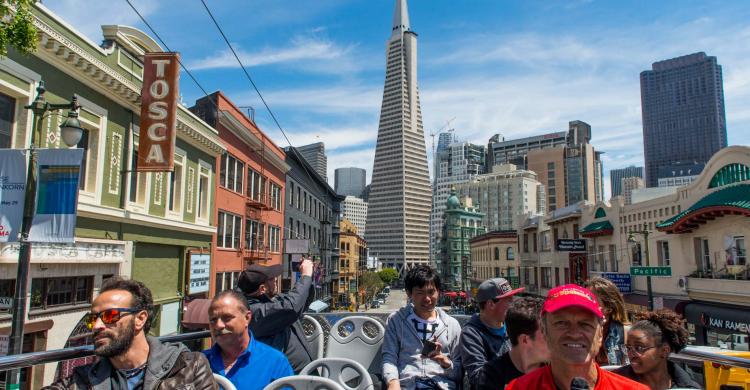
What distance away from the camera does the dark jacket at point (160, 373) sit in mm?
2646

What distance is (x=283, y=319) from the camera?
437 cm

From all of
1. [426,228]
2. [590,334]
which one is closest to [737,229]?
[590,334]

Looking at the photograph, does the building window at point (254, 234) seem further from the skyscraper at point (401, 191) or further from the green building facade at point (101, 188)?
the skyscraper at point (401, 191)

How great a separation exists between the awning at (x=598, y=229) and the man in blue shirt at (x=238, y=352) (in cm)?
2926

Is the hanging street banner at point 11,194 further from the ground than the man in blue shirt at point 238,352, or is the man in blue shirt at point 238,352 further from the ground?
the hanging street banner at point 11,194

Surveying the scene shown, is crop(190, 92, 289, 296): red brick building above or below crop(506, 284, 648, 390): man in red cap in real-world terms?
above

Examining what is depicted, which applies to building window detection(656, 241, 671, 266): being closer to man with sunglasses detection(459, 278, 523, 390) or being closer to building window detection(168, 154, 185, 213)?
building window detection(168, 154, 185, 213)

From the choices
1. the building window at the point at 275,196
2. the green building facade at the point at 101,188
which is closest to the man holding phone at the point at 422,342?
the green building facade at the point at 101,188

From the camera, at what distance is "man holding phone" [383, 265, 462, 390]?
4.04m

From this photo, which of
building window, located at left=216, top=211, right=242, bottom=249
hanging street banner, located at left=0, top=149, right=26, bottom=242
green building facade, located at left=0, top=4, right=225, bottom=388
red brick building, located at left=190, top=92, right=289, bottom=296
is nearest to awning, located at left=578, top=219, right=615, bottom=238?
red brick building, located at left=190, top=92, right=289, bottom=296

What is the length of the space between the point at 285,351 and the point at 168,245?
15713mm

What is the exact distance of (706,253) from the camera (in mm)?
21438

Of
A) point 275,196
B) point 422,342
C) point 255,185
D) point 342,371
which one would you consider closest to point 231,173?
point 255,185

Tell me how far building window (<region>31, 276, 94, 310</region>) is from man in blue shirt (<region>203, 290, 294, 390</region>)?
10.8 m
